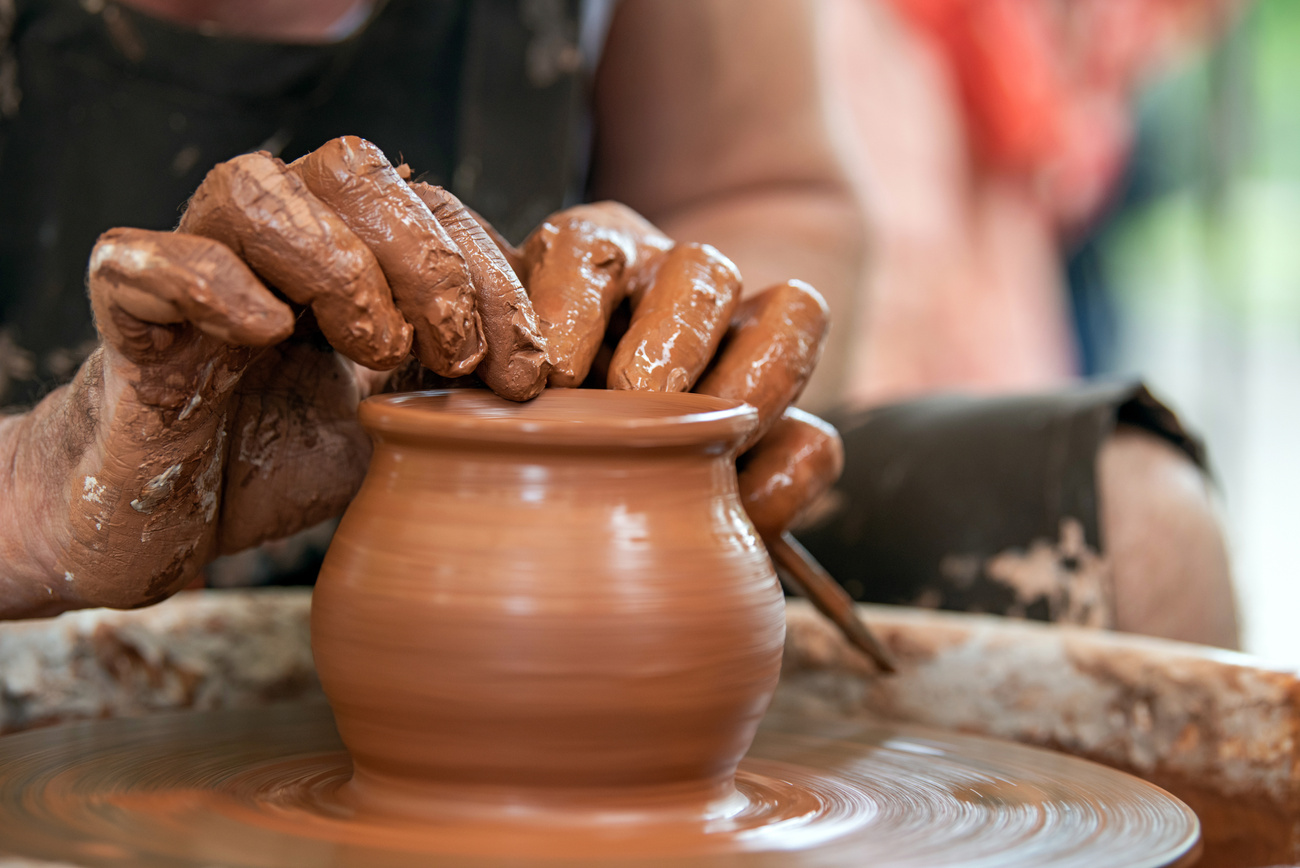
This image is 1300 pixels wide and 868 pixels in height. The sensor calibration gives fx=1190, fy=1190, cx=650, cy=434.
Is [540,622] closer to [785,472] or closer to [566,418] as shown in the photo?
[566,418]

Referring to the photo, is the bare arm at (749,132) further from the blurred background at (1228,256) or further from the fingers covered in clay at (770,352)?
the blurred background at (1228,256)

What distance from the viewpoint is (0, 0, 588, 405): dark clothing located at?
4.67 ft

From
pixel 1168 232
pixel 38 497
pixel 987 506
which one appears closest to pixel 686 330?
pixel 38 497

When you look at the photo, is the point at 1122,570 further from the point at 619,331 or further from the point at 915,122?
the point at 915,122

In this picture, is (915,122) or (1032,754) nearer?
(1032,754)

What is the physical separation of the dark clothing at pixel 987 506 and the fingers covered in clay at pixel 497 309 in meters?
0.77

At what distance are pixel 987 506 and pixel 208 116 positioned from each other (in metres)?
1.08

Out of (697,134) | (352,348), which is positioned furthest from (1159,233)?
(352,348)

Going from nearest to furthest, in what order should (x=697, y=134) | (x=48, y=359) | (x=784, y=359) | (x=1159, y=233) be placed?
(x=784, y=359) → (x=48, y=359) → (x=697, y=134) → (x=1159, y=233)

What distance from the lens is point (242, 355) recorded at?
2.41 ft

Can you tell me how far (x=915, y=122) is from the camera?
4.28 m

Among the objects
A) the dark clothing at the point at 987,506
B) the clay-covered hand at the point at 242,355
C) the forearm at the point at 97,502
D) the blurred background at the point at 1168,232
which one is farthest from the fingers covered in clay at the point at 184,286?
the blurred background at the point at 1168,232

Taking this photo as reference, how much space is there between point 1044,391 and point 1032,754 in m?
0.69

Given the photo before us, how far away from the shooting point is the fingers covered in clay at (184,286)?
23.9 inches
